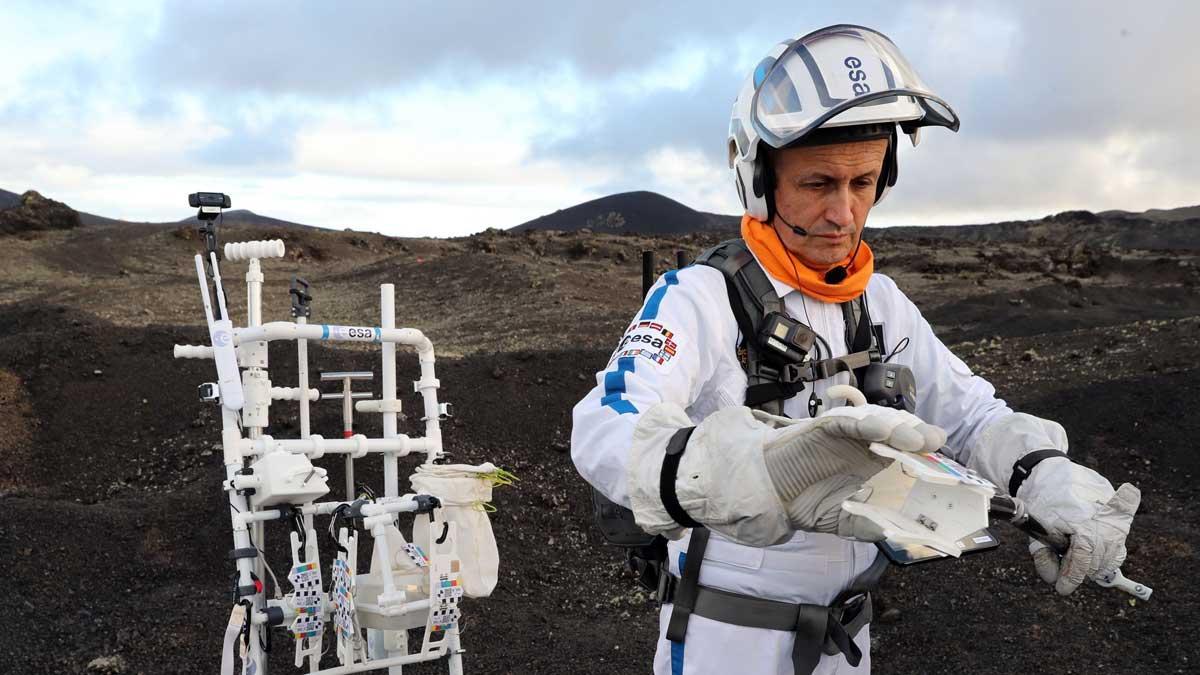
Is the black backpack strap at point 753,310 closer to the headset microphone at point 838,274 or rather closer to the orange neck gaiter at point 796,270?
the orange neck gaiter at point 796,270

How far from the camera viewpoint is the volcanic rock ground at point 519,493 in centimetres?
617

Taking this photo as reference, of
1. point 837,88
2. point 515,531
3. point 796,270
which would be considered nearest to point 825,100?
point 837,88

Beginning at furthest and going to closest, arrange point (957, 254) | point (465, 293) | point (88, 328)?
point (957, 254)
point (465, 293)
point (88, 328)

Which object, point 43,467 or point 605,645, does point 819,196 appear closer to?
point 605,645

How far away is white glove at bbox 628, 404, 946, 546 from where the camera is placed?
1.59m

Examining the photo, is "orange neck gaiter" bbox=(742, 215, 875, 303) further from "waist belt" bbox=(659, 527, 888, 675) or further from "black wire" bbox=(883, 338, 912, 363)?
"waist belt" bbox=(659, 527, 888, 675)

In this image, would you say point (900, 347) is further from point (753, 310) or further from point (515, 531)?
point (515, 531)

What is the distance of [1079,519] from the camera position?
2.16 metres

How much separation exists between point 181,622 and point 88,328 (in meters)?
6.86

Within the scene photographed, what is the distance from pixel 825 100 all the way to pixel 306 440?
2947 millimetres

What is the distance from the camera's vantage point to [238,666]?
6500 mm

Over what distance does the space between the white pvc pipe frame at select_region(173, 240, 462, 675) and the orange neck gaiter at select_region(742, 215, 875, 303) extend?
222 cm

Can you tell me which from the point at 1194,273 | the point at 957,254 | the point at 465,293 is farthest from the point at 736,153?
the point at 957,254

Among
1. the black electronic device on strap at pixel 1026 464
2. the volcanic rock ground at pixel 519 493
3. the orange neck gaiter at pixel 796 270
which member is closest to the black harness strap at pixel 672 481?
the orange neck gaiter at pixel 796 270
